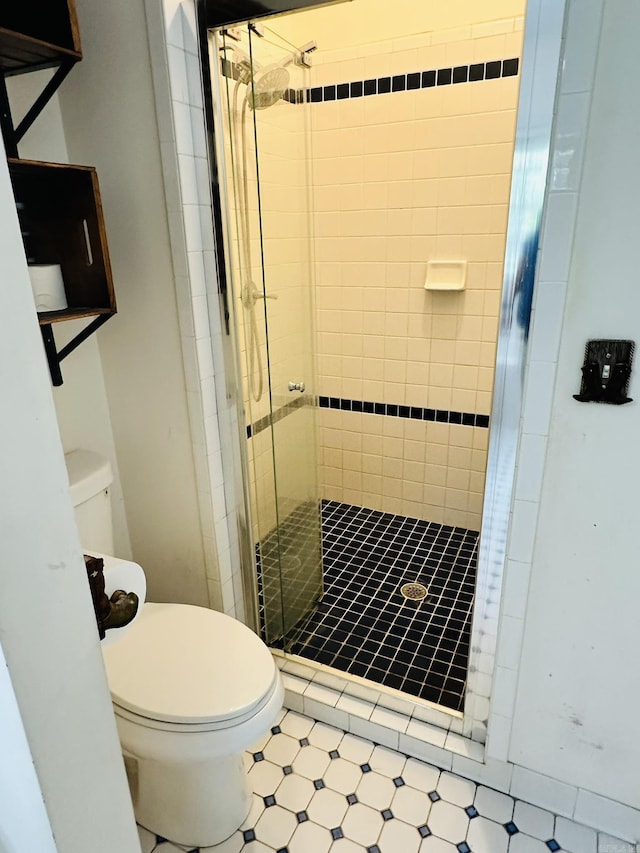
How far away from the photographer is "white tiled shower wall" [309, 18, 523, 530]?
7.07ft

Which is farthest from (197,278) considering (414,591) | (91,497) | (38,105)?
(414,591)

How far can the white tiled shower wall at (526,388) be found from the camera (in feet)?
3.29

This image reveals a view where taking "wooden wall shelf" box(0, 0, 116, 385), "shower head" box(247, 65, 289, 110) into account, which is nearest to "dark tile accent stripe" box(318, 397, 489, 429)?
"shower head" box(247, 65, 289, 110)

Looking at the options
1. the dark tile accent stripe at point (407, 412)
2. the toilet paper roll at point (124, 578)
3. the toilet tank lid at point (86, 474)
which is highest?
the toilet tank lid at point (86, 474)

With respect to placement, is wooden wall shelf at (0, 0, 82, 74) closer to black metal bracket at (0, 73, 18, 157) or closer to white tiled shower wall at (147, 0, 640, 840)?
black metal bracket at (0, 73, 18, 157)

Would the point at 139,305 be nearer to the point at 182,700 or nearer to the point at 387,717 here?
the point at 182,700

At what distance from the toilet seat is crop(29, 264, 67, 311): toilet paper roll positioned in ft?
2.78

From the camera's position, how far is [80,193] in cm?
131

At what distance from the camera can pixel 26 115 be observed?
1.33 metres

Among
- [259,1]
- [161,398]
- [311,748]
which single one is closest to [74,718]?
[161,398]

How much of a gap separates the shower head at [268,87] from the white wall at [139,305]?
0.96ft

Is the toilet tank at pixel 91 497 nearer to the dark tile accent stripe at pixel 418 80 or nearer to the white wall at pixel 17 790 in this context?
the white wall at pixel 17 790

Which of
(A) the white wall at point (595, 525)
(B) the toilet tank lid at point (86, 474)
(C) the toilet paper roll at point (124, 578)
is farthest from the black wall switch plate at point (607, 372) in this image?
(B) the toilet tank lid at point (86, 474)

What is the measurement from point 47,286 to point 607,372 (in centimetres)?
127
